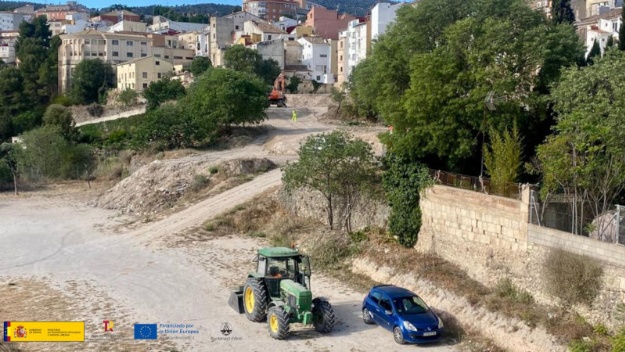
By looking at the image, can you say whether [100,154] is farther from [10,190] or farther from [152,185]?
[152,185]

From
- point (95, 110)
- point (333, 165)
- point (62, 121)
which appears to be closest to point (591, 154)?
point (333, 165)

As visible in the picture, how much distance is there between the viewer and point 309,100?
7612 cm

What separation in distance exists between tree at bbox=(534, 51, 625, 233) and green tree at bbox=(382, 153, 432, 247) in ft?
18.8

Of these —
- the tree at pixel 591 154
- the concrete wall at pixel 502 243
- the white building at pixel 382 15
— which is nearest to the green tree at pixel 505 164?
→ the concrete wall at pixel 502 243

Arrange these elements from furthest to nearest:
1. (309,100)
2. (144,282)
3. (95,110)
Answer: (95,110) → (309,100) → (144,282)

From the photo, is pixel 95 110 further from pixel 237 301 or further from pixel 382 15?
pixel 237 301

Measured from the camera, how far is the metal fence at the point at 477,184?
22.8 meters

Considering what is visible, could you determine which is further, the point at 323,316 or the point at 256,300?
the point at 256,300

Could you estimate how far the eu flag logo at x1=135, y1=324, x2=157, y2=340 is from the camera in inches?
789

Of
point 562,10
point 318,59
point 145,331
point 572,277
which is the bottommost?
point 145,331

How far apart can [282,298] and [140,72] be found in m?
80.7

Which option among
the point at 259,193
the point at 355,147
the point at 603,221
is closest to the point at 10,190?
the point at 259,193

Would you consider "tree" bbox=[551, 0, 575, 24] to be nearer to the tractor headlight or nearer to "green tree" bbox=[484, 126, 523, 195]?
"green tree" bbox=[484, 126, 523, 195]

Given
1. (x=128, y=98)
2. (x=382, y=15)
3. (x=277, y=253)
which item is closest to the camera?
(x=277, y=253)
